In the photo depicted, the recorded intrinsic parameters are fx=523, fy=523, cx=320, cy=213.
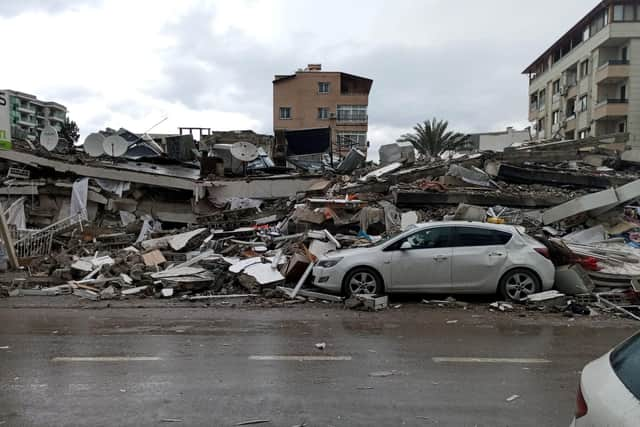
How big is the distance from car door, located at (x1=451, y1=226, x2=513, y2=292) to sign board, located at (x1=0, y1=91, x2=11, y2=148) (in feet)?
59.5

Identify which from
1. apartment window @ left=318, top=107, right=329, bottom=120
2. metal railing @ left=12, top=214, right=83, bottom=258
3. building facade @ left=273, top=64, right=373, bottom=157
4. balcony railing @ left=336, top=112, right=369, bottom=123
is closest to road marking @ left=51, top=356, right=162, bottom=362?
metal railing @ left=12, top=214, right=83, bottom=258

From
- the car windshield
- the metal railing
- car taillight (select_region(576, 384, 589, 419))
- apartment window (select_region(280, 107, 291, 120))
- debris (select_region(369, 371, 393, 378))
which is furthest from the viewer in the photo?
apartment window (select_region(280, 107, 291, 120))

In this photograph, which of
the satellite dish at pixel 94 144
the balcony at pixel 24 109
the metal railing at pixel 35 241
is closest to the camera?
the metal railing at pixel 35 241

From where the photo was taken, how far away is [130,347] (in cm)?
700

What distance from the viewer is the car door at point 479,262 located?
986 centimetres

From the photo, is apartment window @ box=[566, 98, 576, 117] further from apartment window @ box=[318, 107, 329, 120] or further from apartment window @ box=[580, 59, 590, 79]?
apartment window @ box=[318, 107, 329, 120]

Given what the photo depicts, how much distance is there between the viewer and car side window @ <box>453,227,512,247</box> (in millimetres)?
10023

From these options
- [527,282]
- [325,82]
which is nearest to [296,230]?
[527,282]

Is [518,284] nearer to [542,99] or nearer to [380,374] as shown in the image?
[380,374]

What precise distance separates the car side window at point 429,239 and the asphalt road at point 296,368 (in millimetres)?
1430

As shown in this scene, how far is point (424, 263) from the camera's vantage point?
9977mm

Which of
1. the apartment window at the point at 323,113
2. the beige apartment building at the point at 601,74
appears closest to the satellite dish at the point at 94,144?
the beige apartment building at the point at 601,74

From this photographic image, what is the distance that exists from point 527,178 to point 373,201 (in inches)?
218

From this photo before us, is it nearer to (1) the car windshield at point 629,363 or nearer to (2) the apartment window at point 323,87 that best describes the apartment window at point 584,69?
(2) the apartment window at point 323,87
